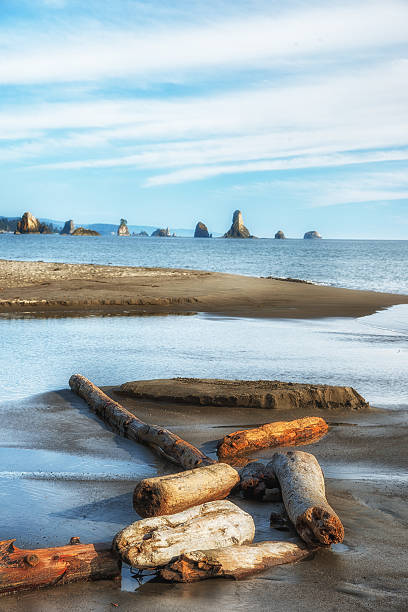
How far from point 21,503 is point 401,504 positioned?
3574 millimetres

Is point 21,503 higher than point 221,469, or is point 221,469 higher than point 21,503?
point 221,469

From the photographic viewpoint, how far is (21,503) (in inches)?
236

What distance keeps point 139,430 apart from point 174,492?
8.74 feet

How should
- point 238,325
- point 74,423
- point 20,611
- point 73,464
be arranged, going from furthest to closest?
point 238,325
point 74,423
point 73,464
point 20,611

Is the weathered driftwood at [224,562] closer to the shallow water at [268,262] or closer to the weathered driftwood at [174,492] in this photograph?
the weathered driftwood at [174,492]

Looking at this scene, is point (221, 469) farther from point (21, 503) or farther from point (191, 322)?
point (191, 322)

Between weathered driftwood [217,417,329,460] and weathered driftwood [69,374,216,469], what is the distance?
0.51 m

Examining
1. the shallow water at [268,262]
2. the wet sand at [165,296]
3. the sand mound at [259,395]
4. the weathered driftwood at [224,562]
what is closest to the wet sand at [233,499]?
the weathered driftwood at [224,562]

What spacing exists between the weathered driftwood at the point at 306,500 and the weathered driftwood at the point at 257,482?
95 millimetres

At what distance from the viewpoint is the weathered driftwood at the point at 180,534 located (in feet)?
15.1

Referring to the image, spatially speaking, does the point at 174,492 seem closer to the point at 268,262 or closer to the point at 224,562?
the point at 224,562

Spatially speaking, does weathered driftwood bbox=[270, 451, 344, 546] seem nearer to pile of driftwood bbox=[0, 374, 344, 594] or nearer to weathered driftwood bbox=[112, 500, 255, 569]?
pile of driftwood bbox=[0, 374, 344, 594]

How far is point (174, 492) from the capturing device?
5395mm

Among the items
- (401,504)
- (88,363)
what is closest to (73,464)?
(401,504)
